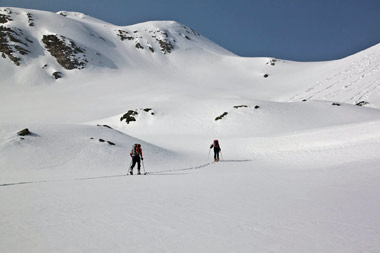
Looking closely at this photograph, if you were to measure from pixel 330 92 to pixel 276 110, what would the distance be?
23193mm

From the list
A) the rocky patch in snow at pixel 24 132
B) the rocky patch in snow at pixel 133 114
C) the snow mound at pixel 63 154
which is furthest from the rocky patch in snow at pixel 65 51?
the rocky patch in snow at pixel 24 132

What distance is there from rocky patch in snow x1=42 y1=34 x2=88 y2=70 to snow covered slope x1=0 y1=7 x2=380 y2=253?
22.9 meters

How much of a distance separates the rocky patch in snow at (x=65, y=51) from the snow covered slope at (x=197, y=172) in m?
22.9

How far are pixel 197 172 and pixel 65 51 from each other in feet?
317

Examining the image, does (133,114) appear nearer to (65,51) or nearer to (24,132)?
(24,132)

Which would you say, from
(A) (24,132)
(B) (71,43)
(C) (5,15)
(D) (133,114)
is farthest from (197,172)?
(C) (5,15)

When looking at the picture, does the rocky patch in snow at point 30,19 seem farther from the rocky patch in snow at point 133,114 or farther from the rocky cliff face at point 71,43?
the rocky patch in snow at point 133,114

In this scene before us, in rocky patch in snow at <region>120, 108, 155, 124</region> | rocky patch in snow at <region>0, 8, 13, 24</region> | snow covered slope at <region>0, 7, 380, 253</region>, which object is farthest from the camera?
rocky patch in snow at <region>0, 8, 13, 24</region>

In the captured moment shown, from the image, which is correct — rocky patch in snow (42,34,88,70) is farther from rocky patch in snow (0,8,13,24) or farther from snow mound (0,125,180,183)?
snow mound (0,125,180,183)

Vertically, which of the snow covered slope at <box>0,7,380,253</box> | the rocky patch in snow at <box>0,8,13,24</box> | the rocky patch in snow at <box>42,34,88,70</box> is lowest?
the snow covered slope at <box>0,7,380,253</box>

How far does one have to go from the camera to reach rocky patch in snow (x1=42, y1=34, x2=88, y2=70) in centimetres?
8706

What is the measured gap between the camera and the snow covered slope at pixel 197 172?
363cm

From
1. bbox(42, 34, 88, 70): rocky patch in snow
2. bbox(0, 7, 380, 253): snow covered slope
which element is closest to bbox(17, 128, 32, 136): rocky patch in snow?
bbox(0, 7, 380, 253): snow covered slope

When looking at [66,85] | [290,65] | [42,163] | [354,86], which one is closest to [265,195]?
[42,163]
